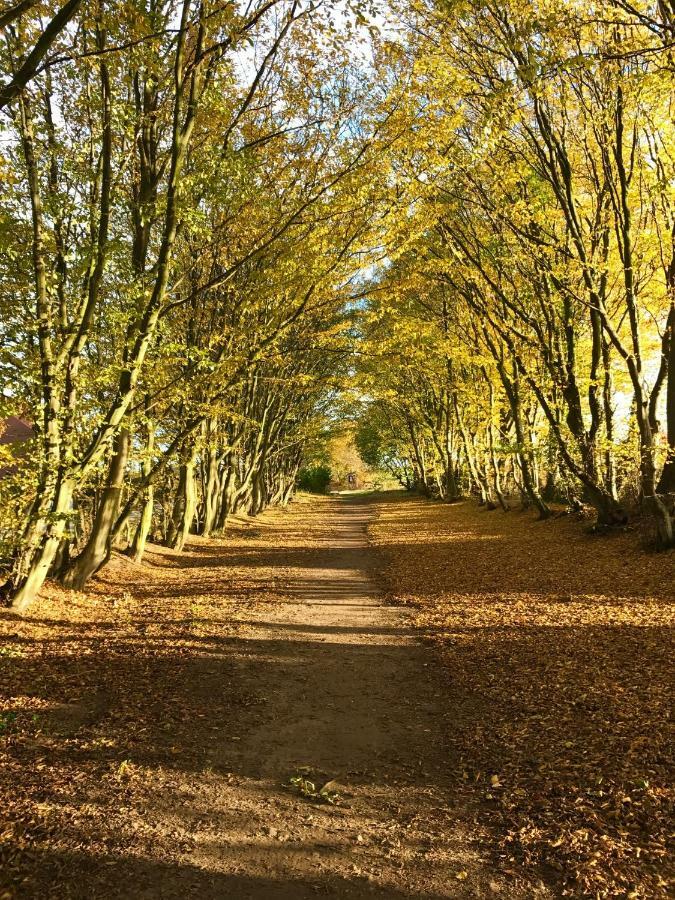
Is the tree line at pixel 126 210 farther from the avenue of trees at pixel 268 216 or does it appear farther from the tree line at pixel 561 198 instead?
the tree line at pixel 561 198

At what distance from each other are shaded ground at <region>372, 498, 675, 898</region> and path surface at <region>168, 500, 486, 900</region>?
0.31m

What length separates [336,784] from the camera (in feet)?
13.1

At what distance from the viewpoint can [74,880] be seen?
2.98 metres

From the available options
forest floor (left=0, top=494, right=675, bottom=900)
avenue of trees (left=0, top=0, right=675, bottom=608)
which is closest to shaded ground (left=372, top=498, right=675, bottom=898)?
forest floor (left=0, top=494, right=675, bottom=900)

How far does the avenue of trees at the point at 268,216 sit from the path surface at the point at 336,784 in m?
4.10

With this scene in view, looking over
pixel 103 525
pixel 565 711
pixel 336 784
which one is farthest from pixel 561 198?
pixel 336 784

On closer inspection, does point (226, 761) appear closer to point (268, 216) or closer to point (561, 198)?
point (268, 216)

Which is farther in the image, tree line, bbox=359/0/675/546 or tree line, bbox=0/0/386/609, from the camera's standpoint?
tree line, bbox=359/0/675/546

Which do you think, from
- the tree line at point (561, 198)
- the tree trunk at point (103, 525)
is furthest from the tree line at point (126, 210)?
the tree line at point (561, 198)

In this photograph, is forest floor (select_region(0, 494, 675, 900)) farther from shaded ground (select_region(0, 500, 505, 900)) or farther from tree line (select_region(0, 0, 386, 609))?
tree line (select_region(0, 0, 386, 609))

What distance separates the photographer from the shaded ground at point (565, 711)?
320 cm

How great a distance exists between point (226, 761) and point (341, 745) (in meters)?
0.96

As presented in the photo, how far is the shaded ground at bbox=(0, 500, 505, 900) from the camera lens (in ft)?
10.1

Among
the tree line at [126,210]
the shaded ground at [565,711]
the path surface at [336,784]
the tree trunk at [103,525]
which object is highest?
the tree line at [126,210]
